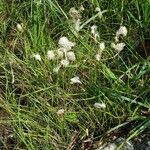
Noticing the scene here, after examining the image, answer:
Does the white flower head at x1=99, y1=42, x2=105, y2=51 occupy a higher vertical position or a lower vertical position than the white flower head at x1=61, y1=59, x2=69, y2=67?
higher

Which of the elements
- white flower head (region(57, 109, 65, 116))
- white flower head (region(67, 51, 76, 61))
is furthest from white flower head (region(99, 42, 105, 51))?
white flower head (region(57, 109, 65, 116))

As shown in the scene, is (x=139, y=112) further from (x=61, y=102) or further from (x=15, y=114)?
(x=15, y=114)

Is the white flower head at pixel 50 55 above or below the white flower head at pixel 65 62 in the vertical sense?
above

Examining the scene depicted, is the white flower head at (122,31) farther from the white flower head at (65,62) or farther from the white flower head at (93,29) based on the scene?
the white flower head at (65,62)

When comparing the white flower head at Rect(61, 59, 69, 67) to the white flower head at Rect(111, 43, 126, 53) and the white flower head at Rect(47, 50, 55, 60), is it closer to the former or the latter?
the white flower head at Rect(47, 50, 55, 60)

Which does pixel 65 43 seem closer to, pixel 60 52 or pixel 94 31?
pixel 60 52

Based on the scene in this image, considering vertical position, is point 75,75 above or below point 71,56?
below

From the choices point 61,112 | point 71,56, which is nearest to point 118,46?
point 71,56

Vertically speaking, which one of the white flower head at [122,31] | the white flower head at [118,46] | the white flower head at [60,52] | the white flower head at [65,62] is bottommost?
the white flower head at [65,62]

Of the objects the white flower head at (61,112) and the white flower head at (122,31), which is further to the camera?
the white flower head at (122,31)

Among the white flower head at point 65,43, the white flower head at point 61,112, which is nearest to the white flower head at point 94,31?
the white flower head at point 65,43
